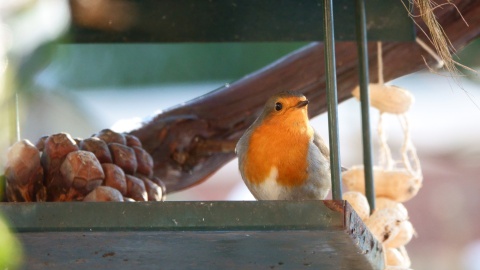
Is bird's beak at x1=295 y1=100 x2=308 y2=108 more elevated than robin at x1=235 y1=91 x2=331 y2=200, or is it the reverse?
bird's beak at x1=295 y1=100 x2=308 y2=108

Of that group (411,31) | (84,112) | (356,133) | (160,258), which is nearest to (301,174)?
(160,258)

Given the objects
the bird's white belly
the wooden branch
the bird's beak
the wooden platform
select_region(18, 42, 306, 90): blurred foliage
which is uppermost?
select_region(18, 42, 306, 90): blurred foliage

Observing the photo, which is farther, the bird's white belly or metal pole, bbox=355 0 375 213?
metal pole, bbox=355 0 375 213

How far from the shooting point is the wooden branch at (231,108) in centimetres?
319

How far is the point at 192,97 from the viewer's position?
4180 mm

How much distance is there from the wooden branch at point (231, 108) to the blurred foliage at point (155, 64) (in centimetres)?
80

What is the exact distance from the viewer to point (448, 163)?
5781 millimetres

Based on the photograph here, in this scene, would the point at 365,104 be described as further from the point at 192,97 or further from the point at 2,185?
the point at 192,97

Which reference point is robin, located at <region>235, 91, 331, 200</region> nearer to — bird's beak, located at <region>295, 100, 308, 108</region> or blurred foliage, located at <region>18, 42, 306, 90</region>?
bird's beak, located at <region>295, 100, 308, 108</region>

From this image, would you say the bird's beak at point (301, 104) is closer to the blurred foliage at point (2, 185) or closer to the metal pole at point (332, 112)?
the metal pole at point (332, 112)

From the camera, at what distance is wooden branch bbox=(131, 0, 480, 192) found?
3191 millimetres

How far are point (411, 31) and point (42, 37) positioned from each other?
2.02 m

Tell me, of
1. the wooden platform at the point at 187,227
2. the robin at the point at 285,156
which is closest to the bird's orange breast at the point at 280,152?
the robin at the point at 285,156

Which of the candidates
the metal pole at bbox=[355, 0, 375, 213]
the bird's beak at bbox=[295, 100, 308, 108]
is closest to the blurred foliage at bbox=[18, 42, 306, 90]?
the metal pole at bbox=[355, 0, 375, 213]
